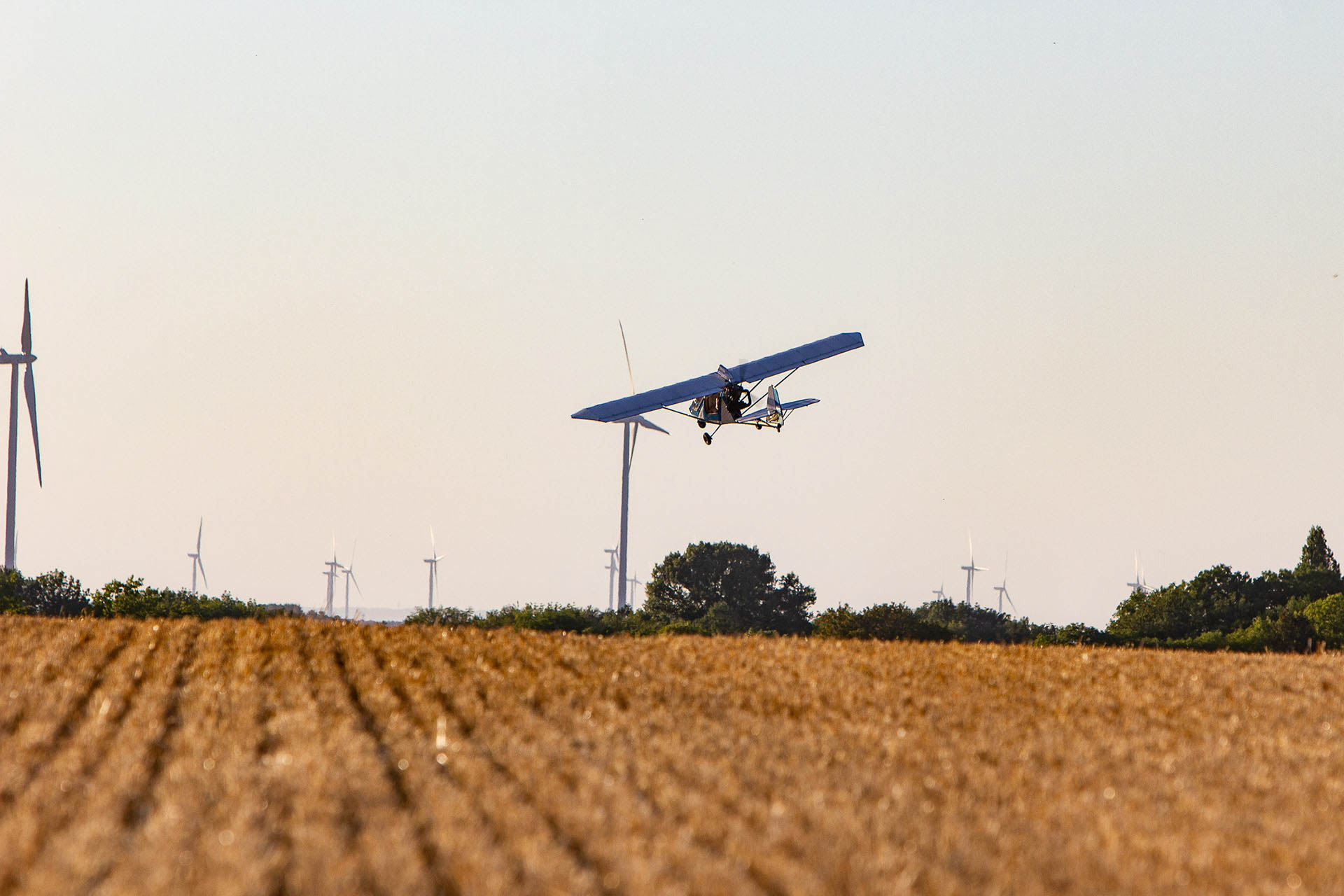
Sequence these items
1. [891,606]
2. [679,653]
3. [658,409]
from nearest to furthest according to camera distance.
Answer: [679,653], [658,409], [891,606]

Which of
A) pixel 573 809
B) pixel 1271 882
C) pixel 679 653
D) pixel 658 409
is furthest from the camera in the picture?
pixel 658 409

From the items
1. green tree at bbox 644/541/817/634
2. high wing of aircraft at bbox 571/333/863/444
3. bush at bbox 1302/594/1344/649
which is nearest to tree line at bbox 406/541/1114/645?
green tree at bbox 644/541/817/634

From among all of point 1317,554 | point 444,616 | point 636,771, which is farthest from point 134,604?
point 1317,554

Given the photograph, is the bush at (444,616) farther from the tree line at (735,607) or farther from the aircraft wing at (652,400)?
the aircraft wing at (652,400)

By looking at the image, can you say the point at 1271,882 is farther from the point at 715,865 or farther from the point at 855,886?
the point at 715,865

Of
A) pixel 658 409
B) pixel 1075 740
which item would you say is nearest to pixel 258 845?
pixel 1075 740
